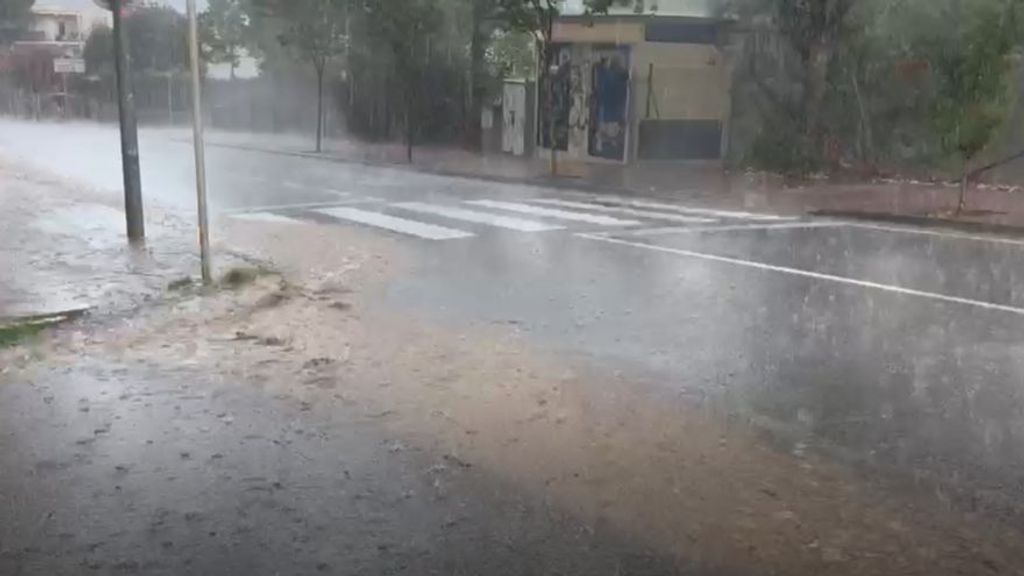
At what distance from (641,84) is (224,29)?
81.2 feet

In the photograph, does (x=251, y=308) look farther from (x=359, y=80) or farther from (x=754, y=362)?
(x=359, y=80)

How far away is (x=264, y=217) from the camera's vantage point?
16531mm

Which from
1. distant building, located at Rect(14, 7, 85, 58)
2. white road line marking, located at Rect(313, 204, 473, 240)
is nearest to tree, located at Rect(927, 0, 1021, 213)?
white road line marking, located at Rect(313, 204, 473, 240)

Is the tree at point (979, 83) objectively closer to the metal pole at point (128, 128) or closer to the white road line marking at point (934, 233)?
the white road line marking at point (934, 233)

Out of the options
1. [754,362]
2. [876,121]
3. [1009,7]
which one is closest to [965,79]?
[1009,7]

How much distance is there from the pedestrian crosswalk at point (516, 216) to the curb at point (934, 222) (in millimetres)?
1037

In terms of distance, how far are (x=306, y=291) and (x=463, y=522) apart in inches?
233

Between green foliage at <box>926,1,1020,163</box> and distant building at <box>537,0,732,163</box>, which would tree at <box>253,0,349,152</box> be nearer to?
distant building at <box>537,0,732,163</box>

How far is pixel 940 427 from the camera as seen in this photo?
6.28 m

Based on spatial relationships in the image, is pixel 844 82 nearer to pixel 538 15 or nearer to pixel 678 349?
pixel 538 15

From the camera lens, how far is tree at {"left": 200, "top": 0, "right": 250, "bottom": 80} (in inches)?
1727

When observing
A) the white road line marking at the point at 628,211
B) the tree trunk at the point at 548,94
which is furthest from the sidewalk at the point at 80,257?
the tree trunk at the point at 548,94

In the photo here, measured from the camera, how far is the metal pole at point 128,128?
40.4 feet

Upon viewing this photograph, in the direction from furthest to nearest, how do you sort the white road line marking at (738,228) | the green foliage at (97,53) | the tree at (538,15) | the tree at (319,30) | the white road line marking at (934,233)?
the green foliage at (97,53)
the tree at (319,30)
the tree at (538,15)
the white road line marking at (738,228)
the white road line marking at (934,233)
